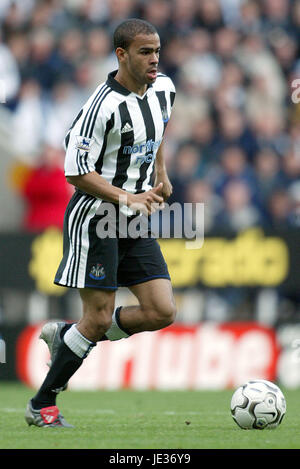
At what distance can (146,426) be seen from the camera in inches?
230

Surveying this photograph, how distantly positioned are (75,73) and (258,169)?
297cm

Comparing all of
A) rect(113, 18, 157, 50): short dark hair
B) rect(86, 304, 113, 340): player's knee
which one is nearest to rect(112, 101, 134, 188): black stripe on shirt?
rect(113, 18, 157, 50): short dark hair

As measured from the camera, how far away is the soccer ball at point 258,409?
5.58 m

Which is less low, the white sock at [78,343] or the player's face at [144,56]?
the player's face at [144,56]

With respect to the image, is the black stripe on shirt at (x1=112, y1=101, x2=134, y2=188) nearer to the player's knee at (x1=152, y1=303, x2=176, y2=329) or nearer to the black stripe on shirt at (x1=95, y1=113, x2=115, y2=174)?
the black stripe on shirt at (x1=95, y1=113, x2=115, y2=174)

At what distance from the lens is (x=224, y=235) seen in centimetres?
1019

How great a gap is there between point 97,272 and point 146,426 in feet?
3.17

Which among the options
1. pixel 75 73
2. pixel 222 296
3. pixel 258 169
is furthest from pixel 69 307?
pixel 75 73

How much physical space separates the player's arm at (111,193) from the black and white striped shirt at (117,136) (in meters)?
0.04

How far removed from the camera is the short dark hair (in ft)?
18.9

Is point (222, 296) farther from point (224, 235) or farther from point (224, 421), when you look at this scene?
point (224, 421)

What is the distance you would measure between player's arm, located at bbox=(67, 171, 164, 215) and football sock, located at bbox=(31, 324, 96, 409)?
0.78m

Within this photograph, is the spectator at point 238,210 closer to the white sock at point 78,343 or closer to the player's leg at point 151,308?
the player's leg at point 151,308

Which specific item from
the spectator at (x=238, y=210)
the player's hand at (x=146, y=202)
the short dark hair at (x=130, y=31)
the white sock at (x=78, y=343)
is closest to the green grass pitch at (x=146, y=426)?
the white sock at (x=78, y=343)
